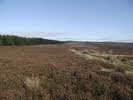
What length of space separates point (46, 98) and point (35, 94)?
0.54m

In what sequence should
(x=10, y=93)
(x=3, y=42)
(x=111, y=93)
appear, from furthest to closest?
(x=3, y=42)
(x=111, y=93)
(x=10, y=93)

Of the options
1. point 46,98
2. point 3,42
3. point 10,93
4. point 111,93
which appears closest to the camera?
point 46,98

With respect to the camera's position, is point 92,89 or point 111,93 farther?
point 92,89

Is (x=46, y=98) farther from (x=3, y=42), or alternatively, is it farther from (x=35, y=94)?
(x=3, y=42)

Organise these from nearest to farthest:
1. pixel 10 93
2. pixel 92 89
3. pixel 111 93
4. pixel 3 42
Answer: pixel 10 93, pixel 111 93, pixel 92 89, pixel 3 42

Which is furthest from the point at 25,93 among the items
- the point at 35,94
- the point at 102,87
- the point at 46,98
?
the point at 102,87

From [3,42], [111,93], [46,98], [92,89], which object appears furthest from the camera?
[3,42]

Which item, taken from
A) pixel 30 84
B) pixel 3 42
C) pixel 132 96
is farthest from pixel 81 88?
pixel 3 42

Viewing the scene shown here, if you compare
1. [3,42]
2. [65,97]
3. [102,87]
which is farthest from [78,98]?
[3,42]

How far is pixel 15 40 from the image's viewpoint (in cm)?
6994

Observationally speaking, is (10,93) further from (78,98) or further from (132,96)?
(132,96)

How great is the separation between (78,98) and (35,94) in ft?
5.01

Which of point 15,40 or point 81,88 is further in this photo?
point 15,40

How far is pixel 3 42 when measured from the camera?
62.2 meters
